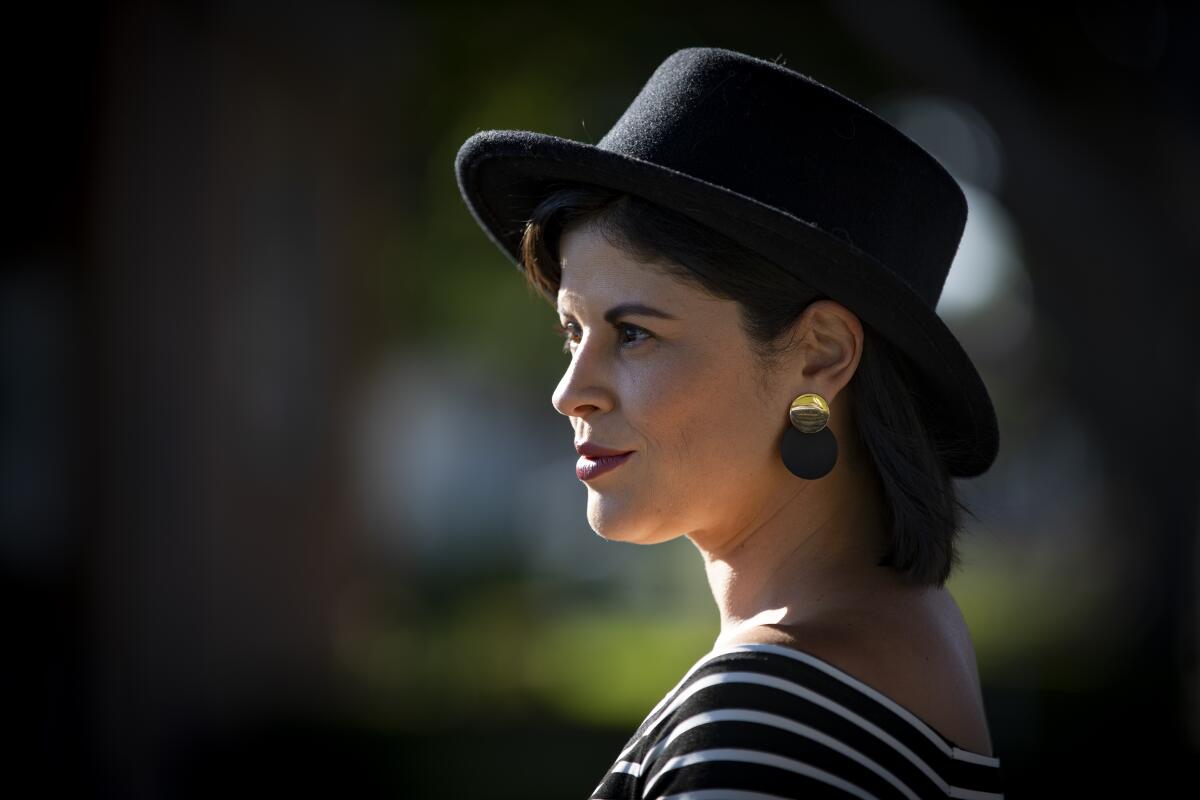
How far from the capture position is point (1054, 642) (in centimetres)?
1167

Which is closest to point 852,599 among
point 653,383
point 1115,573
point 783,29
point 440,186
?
point 653,383

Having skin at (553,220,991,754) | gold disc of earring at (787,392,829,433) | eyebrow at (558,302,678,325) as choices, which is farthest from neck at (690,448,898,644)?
eyebrow at (558,302,678,325)

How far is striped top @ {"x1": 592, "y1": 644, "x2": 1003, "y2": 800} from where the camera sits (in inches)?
67.8

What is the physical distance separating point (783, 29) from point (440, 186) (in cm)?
518

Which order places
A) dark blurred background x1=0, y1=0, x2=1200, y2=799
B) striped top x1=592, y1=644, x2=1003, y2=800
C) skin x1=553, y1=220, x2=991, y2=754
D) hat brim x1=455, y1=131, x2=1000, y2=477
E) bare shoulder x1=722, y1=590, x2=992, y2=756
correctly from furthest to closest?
dark blurred background x1=0, y1=0, x2=1200, y2=799 < skin x1=553, y1=220, x2=991, y2=754 < hat brim x1=455, y1=131, x2=1000, y2=477 < bare shoulder x1=722, y1=590, x2=992, y2=756 < striped top x1=592, y1=644, x2=1003, y2=800

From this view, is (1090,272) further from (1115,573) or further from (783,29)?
(783,29)

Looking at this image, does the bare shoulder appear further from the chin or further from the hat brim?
the hat brim

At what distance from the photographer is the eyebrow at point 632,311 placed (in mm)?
2105

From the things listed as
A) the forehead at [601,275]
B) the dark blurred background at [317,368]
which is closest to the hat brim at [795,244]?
the forehead at [601,275]

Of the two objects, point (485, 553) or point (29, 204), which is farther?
point (485, 553)

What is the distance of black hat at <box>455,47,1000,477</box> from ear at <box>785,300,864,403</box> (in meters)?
0.04

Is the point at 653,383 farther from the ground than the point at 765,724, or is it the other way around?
the point at 653,383

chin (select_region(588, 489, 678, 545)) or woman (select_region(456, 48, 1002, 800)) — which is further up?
woman (select_region(456, 48, 1002, 800))

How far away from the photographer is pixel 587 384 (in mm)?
2168
